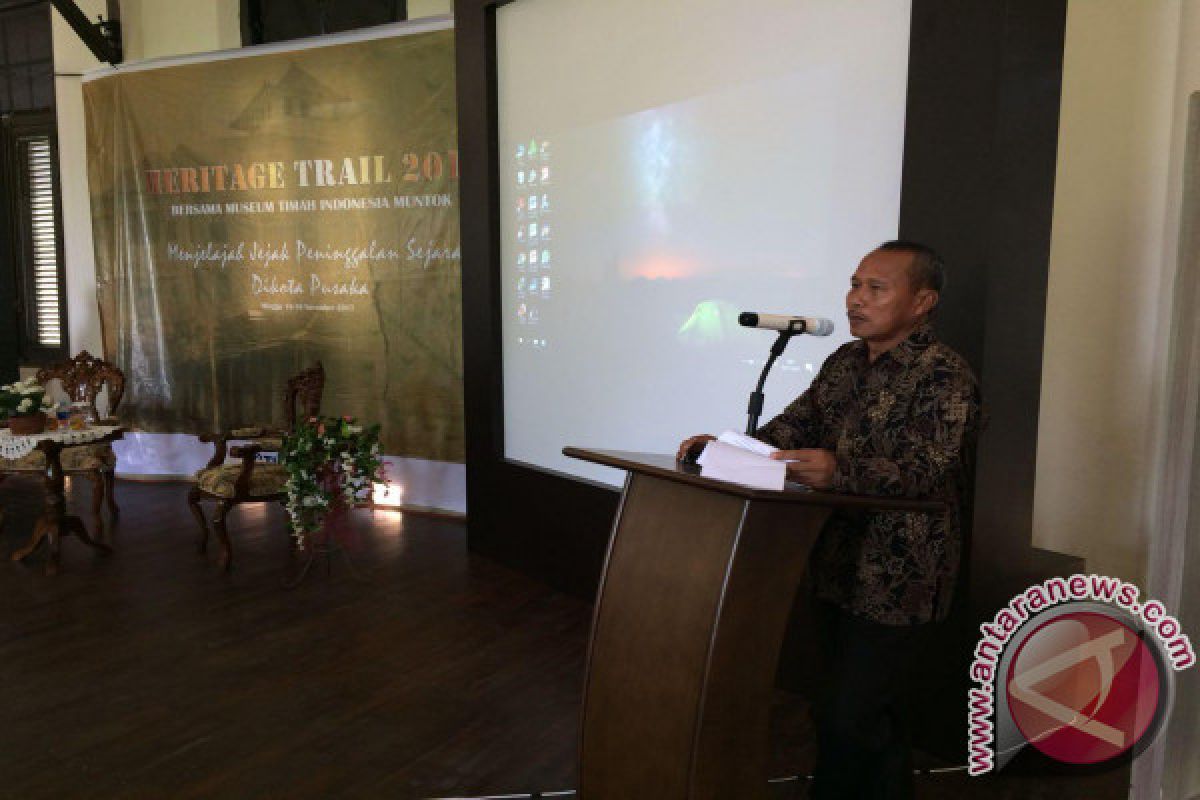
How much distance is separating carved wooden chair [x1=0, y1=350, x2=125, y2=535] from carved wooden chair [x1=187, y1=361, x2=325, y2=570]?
75cm

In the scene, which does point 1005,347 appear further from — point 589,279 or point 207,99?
point 207,99

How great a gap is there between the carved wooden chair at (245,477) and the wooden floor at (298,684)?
0.74 feet

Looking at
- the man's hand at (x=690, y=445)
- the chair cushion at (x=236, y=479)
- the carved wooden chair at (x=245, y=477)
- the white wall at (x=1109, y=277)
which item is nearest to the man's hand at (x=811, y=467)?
the man's hand at (x=690, y=445)

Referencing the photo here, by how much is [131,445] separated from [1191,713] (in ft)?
22.3

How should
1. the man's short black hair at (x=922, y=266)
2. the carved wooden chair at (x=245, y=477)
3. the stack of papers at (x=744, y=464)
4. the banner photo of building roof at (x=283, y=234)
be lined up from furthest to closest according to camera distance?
the banner photo of building roof at (x=283, y=234)
the carved wooden chair at (x=245, y=477)
the man's short black hair at (x=922, y=266)
the stack of papers at (x=744, y=464)

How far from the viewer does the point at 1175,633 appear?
200cm

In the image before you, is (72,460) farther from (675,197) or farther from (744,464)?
(744,464)

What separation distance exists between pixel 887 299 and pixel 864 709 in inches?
35.3

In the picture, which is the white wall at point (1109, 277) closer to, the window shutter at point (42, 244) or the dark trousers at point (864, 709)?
the dark trousers at point (864, 709)

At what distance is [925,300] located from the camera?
6.10 feet

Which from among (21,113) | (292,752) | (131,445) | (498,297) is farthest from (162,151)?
(292,752)

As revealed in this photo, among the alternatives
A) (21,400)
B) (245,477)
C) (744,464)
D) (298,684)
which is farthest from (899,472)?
(21,400)

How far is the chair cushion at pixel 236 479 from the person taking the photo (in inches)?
170

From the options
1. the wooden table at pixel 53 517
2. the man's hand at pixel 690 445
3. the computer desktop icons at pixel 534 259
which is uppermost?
the computer desktop icons at pixel 534 259
